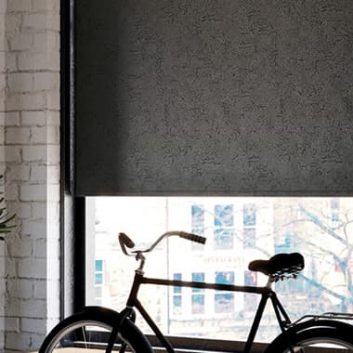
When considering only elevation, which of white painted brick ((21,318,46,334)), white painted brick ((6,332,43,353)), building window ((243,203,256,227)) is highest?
building window ((243,203,256,227))

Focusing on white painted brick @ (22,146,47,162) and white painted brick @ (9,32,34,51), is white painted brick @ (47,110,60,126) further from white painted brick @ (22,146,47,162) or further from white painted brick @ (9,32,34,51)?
white painted brick @ (9,32,34,51)

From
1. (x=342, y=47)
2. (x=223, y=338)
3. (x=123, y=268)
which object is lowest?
(x=223, y=338)

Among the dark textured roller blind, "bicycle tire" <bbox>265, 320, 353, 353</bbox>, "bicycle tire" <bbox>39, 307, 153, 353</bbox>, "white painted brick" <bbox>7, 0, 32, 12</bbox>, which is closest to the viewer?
"bicycle tire" <bbox>265, 320, 353, 353</bbox>

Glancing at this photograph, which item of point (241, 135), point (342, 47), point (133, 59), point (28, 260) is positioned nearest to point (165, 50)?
point (133, 59)

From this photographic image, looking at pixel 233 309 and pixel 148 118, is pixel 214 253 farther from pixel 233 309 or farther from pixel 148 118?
pixel 148 118

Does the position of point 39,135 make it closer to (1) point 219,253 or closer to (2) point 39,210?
(2) point 39,210

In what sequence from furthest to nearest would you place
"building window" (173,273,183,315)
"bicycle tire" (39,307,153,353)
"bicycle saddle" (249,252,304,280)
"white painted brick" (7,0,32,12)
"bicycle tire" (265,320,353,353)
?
1. "white painted brick" (7,0,32,12)
2. "building window" (173,273,183,315)
3. "bicycle tire" (39,307,153,353)
4. "bicycle saddle" (249,252,304,280)
5. "bicycle tire" (265,320,353,353)

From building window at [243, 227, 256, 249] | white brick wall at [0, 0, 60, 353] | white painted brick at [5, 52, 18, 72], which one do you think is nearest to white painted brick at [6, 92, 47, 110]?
white brick wall at [0, 0, 60, 353]

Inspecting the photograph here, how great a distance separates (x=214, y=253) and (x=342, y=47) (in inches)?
39.9

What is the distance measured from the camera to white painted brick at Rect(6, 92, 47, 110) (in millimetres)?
3967

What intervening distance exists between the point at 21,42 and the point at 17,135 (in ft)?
1.36

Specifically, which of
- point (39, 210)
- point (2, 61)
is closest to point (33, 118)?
point (2, 61)

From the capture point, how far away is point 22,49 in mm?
4004

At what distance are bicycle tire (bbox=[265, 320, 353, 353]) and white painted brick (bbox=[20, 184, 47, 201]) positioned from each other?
57.2 inches
